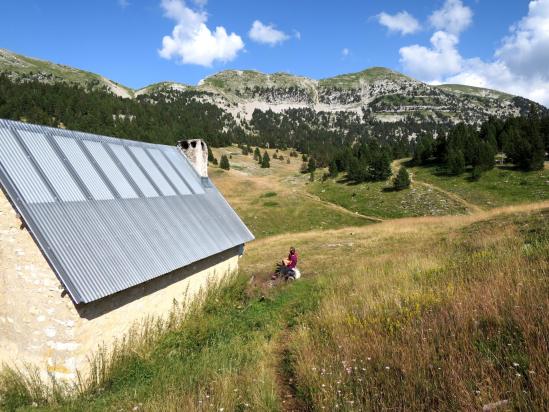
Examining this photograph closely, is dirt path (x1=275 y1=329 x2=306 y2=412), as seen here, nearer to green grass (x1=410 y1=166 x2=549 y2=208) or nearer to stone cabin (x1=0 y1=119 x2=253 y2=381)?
stone cabin (x1=0 y1=119 x2=253 y2=381)

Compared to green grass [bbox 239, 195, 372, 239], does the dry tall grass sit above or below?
above

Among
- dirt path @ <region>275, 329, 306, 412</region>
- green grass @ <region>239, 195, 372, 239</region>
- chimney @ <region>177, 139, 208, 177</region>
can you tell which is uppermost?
chimney @ <region>177, 139, 208, 177</region>

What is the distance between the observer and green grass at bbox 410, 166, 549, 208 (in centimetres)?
4494

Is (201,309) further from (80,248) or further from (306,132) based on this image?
(306,132)

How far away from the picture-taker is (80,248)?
8.27 m

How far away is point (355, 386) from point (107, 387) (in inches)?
224

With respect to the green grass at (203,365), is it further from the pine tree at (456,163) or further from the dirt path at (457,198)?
the pine tree at (456,163)

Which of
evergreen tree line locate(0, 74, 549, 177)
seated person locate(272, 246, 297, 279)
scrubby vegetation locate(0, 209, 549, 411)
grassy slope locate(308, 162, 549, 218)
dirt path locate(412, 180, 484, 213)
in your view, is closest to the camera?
scrubby vegetation locate(0, 209, 549, 411)

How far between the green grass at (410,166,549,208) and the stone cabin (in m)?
46.0

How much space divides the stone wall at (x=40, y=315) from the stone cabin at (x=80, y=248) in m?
0.02

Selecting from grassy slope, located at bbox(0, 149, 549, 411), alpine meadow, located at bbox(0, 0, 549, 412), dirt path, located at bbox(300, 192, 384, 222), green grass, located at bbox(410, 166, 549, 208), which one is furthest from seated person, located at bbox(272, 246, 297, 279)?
green grass, located at bbox(410, 166, 549, 208)

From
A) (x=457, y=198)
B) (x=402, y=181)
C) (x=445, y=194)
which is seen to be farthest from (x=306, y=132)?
(x=457, y=198)

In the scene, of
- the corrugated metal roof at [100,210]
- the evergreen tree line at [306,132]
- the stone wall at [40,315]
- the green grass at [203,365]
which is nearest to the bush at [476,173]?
the evergreen tree line at [306,132]

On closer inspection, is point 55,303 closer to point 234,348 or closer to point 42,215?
point 42,215
